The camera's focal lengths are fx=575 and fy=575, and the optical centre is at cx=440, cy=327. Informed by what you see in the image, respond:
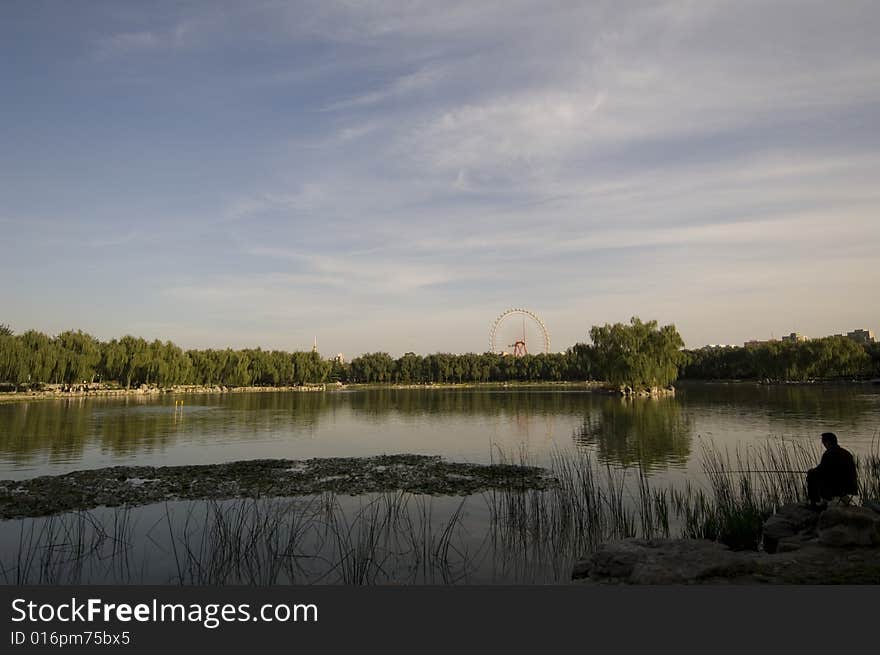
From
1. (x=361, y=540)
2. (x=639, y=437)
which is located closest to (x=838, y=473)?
(x=361, y=540)

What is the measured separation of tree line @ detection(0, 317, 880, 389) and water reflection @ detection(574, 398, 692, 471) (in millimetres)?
33623

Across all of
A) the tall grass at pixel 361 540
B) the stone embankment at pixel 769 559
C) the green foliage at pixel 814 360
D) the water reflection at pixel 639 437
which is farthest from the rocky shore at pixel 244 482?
the green foliage at pixel 814 360

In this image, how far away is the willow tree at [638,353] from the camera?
244 ft

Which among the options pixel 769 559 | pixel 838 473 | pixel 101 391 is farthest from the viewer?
pixel 101 391

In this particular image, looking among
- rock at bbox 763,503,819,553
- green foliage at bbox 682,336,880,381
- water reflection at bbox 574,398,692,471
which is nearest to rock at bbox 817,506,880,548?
rock at bbox 763,503,819,553

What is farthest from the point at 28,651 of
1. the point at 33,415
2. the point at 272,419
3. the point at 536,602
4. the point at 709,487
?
the point at 33,415

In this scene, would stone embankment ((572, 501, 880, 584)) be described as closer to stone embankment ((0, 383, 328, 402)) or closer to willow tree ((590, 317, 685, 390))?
willow tree ((590, 317, 685, 390))

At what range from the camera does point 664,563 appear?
7977 mm

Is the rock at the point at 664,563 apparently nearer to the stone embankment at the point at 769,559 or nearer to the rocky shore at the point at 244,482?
the stone embankment at the point at 769,559

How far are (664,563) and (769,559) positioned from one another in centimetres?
146

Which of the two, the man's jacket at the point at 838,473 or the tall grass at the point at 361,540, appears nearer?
the tall grass at the point at 361,540

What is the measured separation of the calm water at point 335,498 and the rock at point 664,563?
1.03 metres

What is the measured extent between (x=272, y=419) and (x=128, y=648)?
3912 cm

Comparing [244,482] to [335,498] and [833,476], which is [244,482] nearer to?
[335,498]
